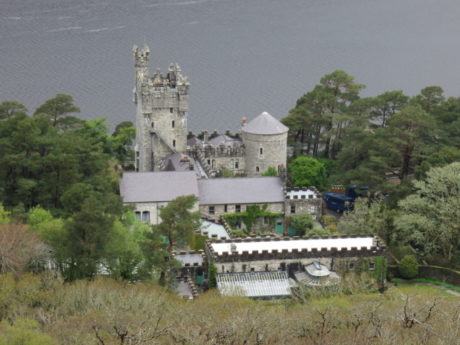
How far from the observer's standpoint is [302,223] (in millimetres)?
63469

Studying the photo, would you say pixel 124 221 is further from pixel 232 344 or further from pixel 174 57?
pixel 174 57

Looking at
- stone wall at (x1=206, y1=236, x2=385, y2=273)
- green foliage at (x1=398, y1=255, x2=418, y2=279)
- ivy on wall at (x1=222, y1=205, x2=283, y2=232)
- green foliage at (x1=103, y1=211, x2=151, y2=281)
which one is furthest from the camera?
ivy on wall at (x1=222, y1=205, x2=283, y2=232)

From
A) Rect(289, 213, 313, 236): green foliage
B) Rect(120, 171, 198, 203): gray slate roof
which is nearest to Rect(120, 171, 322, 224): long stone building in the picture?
Rect(120, 171, 198, 203): gray slate roof

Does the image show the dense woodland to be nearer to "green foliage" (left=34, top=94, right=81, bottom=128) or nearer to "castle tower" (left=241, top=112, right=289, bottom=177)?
"green foliage" (left=34, top=94, right=81, bottom=128)

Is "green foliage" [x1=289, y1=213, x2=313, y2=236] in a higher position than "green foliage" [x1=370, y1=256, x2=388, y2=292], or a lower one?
higher

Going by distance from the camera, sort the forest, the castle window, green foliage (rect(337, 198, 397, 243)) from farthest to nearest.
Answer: the castle window < green foliage (rect(337, 198, 397, 243)) < the forest

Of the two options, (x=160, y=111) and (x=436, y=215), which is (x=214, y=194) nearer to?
(x=160, y=111)

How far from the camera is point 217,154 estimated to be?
7256cm

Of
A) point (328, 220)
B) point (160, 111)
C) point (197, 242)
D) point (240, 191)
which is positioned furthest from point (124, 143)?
point (197, 242)

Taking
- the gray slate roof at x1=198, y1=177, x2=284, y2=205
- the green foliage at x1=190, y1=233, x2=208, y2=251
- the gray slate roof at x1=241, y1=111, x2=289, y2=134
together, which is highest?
the gray slate roof at x1=241, y1=111, x2=289, y2=134

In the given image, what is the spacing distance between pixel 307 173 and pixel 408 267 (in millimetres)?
16725

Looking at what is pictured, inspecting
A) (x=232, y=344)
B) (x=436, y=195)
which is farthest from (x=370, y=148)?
(x=232, y=344)

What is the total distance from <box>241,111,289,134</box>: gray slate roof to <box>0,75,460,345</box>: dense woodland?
10.9ft

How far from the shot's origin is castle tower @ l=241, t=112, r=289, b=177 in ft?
235
